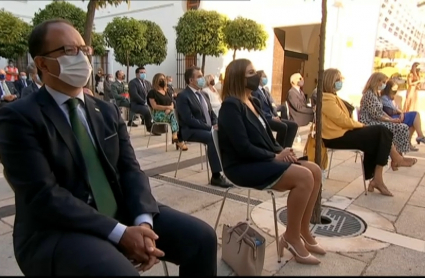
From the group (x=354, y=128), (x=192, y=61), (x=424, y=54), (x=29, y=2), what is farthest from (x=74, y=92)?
(x=29, y=2)

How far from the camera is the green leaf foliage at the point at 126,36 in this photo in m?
9.95

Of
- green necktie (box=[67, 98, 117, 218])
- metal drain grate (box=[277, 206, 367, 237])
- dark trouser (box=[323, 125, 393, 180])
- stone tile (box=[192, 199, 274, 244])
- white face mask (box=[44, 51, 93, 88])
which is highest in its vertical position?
white face mask (box=[44, 51, 93, 88])

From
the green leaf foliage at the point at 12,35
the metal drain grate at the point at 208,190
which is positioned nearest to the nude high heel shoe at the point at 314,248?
the metal drain grate at the point at 208,190

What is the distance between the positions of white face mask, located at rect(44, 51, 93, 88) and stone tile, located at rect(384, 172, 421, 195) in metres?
3.59

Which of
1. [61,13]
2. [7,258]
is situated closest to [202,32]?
[61,13]

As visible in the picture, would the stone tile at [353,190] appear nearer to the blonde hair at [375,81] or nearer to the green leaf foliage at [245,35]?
the blonde hair at [375,81]

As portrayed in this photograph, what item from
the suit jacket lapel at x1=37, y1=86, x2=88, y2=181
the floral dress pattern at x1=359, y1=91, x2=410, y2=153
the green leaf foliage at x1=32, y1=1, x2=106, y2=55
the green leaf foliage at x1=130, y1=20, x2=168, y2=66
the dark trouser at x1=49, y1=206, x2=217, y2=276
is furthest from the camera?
the green leaf foliage at x1=130, y1=20, x2=168, y2=66

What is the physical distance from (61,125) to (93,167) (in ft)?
0.72

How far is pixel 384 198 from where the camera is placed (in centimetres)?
361

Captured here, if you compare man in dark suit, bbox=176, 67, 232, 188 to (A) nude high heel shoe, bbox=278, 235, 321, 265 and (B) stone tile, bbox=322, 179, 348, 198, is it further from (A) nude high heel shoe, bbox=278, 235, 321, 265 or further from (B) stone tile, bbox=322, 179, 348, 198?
(A) nude high heel shoe, bbox=278, 235, 321, 265

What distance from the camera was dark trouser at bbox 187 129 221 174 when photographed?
13.0ft

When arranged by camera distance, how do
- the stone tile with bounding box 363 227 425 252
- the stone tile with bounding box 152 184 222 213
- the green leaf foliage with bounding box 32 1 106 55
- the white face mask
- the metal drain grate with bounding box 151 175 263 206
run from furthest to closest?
the green leaf foliage with bounding box 32 1 106 55 < the metal drain grate with bounding box 151 175 263 206 < the stone tile with bounding box 152 184 222 213 < the stone tile with bounding box 363 227 425 252 < the white face mask

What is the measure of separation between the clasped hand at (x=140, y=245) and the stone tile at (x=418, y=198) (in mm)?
3099

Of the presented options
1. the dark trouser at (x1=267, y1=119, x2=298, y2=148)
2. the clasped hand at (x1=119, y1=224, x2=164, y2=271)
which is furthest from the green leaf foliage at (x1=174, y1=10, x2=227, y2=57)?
the clasped hand at (x1=119, y1=224, x2=164, y2=271)
